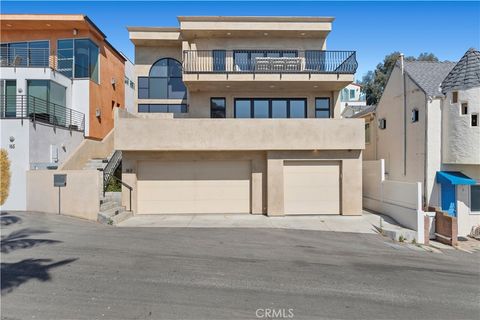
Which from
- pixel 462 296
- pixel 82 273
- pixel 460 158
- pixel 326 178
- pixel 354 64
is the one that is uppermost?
pixel 354 64

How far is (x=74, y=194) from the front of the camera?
11406 millimetres

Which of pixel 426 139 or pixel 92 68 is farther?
pixel 92 68

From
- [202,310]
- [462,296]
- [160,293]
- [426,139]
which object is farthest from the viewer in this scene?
[426,139]

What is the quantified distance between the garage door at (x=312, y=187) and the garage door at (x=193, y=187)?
1.97 metres

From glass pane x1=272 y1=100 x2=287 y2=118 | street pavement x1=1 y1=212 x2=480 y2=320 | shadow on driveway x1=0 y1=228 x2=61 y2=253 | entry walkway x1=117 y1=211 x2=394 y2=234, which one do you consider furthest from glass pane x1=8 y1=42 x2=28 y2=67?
glass pane x1=272 y1=100 x2=287 y2=118

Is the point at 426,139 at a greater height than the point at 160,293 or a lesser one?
greater

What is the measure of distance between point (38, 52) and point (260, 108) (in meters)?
14.7

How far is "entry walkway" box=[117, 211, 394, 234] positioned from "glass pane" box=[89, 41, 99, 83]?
11197mm

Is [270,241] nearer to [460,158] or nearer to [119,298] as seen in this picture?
[119,298]

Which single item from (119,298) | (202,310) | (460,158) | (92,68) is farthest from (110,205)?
(460,158)

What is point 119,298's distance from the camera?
17.2 ft

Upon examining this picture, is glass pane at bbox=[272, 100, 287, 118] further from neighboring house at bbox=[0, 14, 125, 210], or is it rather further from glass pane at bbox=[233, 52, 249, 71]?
neighboring house at bbox=[0, 14, 125, 210]

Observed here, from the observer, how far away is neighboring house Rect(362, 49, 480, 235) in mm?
12969

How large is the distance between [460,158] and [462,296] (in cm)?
902
